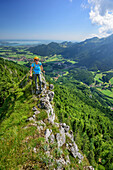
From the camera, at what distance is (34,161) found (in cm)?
1336

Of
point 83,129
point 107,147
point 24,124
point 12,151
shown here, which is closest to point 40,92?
point 24,124

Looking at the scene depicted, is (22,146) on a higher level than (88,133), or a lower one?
higher

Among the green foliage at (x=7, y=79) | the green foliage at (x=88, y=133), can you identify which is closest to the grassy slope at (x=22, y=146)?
the green foliage at (x=7, y=79)

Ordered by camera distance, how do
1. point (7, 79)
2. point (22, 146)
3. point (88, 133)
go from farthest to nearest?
point (7, 79), point (88, 133), point (22, 146)

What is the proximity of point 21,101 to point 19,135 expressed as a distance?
49.3 ft

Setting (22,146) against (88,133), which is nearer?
(22,146)

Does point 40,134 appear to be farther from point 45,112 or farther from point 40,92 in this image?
point 40,92

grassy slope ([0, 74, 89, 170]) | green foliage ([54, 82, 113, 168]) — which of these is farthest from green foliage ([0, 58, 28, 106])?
green foliage ([54, 82, 113, 168])

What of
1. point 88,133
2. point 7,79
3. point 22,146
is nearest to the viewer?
point 22,146

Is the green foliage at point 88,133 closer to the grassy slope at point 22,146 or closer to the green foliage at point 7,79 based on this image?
the green foliage at point 7,79

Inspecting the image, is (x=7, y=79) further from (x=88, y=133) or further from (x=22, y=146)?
(x=88, y=133)

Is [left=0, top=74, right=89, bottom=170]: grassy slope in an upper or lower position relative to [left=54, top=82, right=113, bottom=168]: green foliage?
upper

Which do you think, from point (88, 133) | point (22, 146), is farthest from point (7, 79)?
point (88, 133)

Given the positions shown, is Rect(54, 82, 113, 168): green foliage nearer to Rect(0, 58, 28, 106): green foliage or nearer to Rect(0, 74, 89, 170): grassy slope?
Rect(0, 58, 28, 106): green foliage
